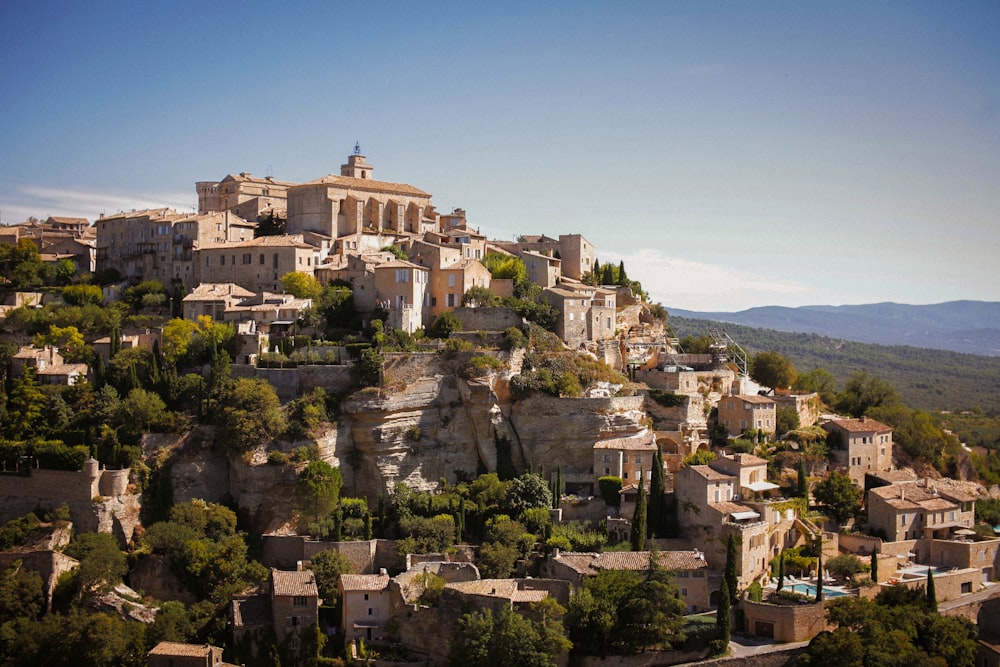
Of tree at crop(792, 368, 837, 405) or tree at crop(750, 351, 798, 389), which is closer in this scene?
tree at crop(750, 351, 798, 389)

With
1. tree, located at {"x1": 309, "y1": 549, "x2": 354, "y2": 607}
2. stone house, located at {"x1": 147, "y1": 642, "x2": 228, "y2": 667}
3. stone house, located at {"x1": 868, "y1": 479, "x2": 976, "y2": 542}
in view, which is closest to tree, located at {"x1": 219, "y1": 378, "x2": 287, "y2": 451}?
tree, located at {"x1": 309, "y1": 549, "x2": 354, "y2": 607}

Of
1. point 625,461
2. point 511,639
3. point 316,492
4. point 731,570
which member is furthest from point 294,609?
point 731,570

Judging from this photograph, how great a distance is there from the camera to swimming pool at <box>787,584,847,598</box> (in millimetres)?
33750

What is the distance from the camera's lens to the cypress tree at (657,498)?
36812 mm

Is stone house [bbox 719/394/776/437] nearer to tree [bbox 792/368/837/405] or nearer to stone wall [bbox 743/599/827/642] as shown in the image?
tree [bbox 792/368/837/405]

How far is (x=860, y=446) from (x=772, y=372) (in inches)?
325

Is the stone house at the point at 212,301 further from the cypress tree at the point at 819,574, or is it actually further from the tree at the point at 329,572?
the cypress tree at the point at 819,574

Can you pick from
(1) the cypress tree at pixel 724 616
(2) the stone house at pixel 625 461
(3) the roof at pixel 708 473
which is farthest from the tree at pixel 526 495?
(1) the cypress tree at pixel 724 616

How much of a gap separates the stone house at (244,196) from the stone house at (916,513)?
115 feet

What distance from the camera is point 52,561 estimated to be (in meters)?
35.2

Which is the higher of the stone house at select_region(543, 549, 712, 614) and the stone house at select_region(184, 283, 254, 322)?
the stone house at select_region(184, 283, 254, 322)

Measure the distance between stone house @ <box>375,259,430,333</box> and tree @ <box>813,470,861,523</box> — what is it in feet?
59.3

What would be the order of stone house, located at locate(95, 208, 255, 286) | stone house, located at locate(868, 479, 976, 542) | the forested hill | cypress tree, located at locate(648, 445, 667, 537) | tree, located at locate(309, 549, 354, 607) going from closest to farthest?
tree, located at locate(309, 549, 354, 607) → cypress tree, located at locate(648, 445, 667, 537) → stone house, located at locate(868, 479, 976, 542) → stone house, located at locate(95, 208, 255, 286) → the forested hill

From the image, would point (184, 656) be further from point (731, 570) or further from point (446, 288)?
point (446, 288)
